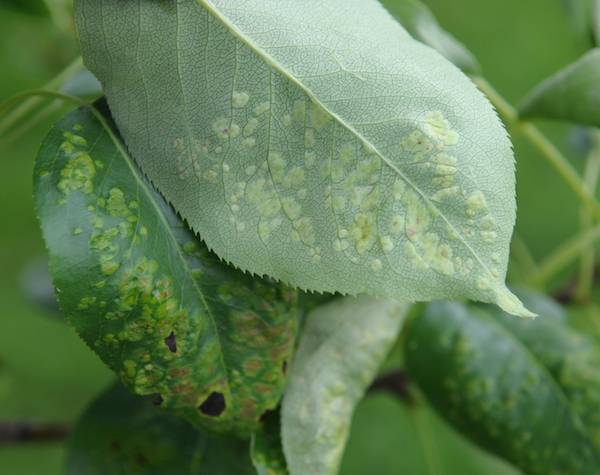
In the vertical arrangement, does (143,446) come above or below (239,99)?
below

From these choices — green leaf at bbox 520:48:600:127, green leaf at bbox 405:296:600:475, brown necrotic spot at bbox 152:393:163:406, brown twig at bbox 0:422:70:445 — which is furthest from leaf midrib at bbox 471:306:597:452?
brown twig at bbox 0:422:70:445

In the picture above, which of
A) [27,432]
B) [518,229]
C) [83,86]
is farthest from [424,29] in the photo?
[518,229]

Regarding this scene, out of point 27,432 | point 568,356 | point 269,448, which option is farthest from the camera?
point 27,432

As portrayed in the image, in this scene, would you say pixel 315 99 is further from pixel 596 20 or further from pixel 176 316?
pixel 596 20

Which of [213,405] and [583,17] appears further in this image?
[583,17]

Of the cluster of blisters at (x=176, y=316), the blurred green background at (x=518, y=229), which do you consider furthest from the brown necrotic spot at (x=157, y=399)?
the blurred green background at (x=518, y=229)

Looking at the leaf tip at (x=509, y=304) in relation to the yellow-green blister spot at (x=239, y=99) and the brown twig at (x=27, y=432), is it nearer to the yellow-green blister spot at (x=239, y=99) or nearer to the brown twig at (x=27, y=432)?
the yellow-green blister spot at (x=239, y=99)
